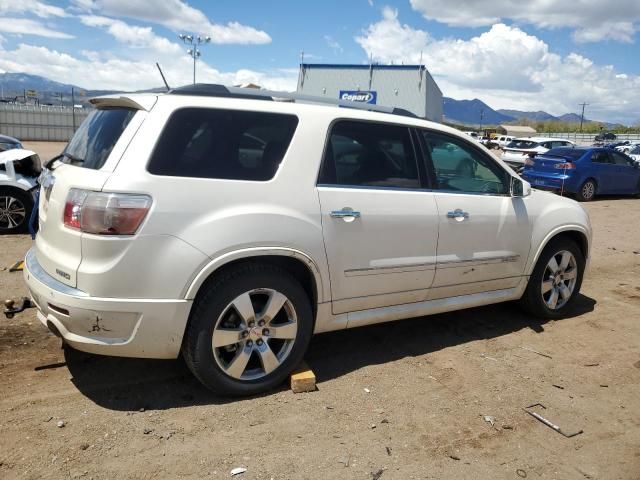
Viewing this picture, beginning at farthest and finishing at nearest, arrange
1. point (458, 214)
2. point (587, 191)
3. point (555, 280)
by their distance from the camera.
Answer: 1. point (587, 191)
2. point (555, 280)
3. point (458, 214)

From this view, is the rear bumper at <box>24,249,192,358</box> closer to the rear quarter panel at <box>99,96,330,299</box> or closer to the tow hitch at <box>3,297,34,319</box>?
the rear quarter panel at <box>99,96,330,299</box>

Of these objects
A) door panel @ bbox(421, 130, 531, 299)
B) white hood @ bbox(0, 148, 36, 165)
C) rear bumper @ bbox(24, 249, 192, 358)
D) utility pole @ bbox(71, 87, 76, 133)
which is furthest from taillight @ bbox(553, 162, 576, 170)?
utility pole @ bbox(71, 87, 76, 133)

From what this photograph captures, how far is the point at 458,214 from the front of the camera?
412 cm

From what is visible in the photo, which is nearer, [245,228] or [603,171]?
[245,228]

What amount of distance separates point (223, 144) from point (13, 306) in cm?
269

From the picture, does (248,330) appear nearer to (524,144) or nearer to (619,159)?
(619,159)

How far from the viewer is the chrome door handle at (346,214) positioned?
11.5ft

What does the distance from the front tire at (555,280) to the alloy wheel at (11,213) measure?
22.3ft

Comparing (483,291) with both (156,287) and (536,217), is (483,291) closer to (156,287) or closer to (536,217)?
(536,217)

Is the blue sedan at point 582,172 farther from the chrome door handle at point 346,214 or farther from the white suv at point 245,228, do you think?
the chrome door handle at point 346,214

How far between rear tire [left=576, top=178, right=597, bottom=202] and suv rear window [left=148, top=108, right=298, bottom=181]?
1373cm

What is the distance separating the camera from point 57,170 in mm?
3451

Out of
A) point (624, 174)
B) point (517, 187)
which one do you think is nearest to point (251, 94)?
point (517, 187)

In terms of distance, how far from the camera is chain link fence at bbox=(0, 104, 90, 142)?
115 feet
